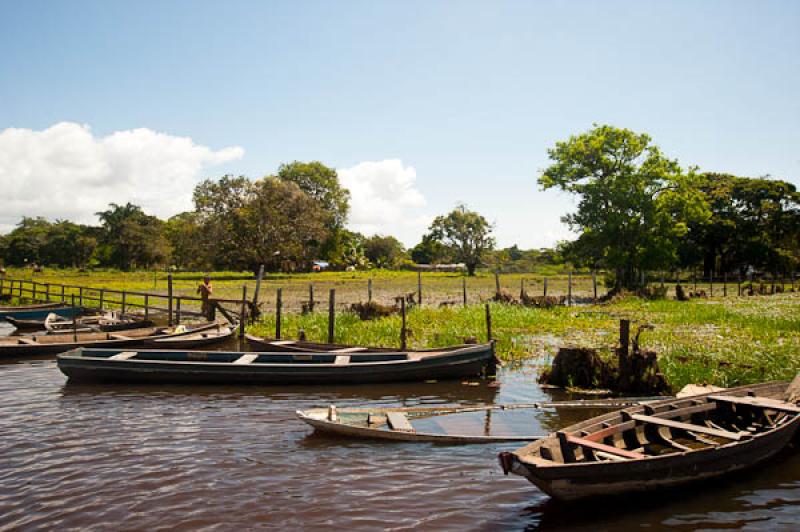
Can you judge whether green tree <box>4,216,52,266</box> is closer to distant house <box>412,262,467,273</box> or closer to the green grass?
distant house <box>412,262,467,273</box>

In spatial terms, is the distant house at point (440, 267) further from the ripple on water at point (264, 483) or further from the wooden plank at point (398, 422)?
the wooden plank at point (398, 422)

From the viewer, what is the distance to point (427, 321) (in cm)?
2173

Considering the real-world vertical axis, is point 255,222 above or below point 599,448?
above

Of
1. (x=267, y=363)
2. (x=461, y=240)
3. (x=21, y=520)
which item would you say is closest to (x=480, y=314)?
(x=267, y=363)

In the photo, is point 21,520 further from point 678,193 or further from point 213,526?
point 678,193

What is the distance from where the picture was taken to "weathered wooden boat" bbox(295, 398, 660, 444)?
360 inches

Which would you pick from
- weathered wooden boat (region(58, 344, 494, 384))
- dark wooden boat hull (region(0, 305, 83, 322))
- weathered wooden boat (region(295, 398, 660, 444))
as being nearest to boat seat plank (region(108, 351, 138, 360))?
weathered wooden boat (region(58, 344, 494, 384))

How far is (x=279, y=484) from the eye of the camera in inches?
309

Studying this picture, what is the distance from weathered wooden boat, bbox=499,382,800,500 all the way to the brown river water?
1.42 feet

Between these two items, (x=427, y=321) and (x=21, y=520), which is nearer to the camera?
(x=21, y=520)

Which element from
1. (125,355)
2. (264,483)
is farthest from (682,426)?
(125,355)

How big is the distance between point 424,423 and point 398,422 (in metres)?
0.74

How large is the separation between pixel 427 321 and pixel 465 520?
15.0 meters

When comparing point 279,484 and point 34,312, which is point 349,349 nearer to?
point 279,484
